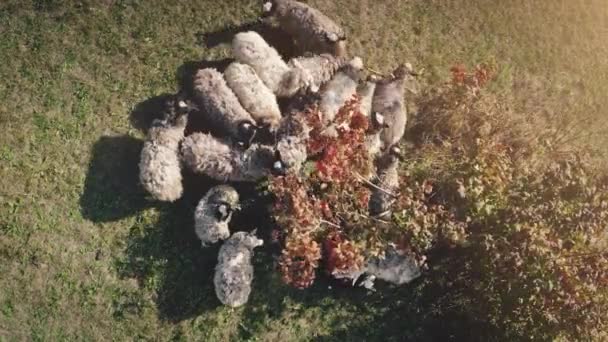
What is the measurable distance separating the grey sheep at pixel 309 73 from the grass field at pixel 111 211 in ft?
5.27

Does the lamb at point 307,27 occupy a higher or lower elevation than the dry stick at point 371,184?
higher

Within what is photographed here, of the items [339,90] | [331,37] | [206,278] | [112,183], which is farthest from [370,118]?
[112,183]

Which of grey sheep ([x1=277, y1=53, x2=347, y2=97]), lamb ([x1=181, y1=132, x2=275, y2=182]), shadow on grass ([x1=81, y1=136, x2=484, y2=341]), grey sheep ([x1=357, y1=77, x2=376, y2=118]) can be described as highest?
grey sheep ([x1=277, y1=53, x2=347, y2=97])

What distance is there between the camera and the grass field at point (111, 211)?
13.0 m

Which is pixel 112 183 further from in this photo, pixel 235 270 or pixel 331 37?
pixel 331 37

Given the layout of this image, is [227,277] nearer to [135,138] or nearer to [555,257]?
[135,138]

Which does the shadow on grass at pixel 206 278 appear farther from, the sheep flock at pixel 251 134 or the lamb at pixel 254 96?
the lamb at pixel 254 96

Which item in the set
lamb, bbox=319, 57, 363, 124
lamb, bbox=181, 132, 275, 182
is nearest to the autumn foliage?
lamb, bbox=319, 57, 363, 124

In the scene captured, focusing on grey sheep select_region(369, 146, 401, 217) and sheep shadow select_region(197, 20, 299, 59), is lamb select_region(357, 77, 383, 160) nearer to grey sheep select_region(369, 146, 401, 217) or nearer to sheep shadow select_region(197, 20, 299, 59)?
grey sheep select_region(369, 146, 401, 217)

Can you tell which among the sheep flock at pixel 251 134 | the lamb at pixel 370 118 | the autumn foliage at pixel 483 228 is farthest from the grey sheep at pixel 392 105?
the autumn foliage at pixel 483 228

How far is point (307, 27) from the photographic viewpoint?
1430 cm

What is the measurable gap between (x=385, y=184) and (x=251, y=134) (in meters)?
2.97

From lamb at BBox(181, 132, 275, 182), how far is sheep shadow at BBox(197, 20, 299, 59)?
2783 mm

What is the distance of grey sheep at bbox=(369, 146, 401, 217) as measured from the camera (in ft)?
43.5
